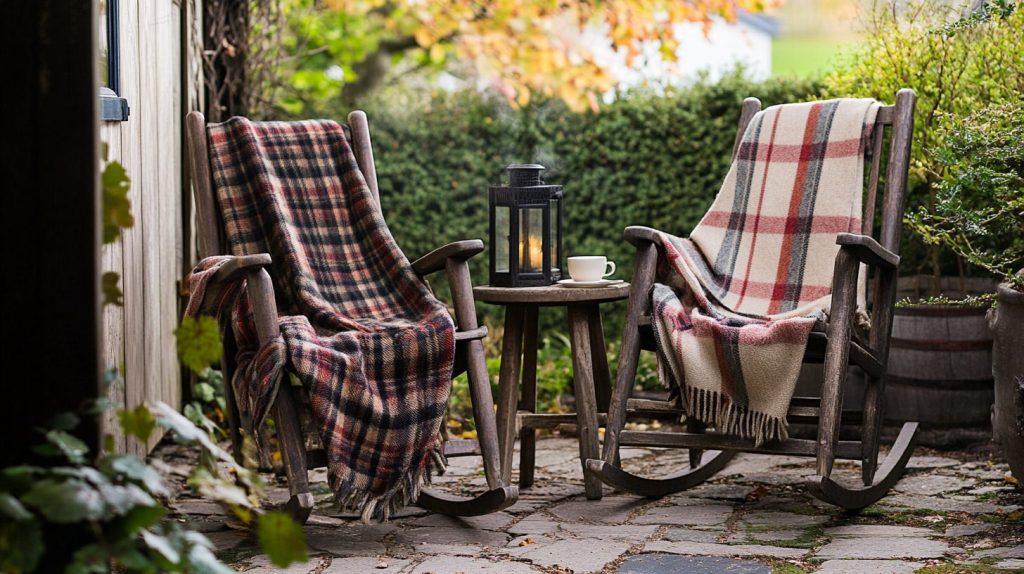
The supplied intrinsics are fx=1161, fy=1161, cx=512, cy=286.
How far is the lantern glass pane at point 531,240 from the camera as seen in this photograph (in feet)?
9.75

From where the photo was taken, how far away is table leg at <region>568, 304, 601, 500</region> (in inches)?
115

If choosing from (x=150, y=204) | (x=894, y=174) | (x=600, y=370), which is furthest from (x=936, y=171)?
(x=150, y=204)

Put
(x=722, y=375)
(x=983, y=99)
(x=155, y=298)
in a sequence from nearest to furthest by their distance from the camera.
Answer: (x=722, y=375), (x=155, y=298), (x=983, y=99)

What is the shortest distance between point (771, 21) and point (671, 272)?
30.1 feet

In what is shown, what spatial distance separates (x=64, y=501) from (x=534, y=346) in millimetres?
2108

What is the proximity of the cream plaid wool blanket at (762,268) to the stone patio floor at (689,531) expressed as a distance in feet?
0.85

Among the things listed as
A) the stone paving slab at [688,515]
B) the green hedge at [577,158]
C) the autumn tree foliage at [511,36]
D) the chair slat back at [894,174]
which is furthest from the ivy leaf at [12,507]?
the autumn tree foliage at [511,36]

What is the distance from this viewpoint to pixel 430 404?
2564mm

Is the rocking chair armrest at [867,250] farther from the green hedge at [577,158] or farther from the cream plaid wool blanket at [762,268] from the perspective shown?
the green hedge at [577,158]

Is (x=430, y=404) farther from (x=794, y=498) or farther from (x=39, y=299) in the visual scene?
(x=39, y=299)

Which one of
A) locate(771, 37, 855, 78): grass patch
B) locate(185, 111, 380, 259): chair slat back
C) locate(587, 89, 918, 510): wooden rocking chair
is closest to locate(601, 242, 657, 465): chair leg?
locate(587, 89, 918, 510): wooden rocking chair

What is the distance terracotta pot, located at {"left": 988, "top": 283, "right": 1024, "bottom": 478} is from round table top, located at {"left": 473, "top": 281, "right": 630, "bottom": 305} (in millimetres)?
889

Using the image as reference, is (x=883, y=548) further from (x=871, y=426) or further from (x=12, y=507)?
(x=12, y=507)

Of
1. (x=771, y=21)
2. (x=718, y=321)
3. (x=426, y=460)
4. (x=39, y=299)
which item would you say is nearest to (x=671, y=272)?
(x=718, y=321)
